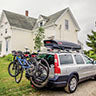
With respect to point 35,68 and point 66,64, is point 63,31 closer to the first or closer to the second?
point 66,64

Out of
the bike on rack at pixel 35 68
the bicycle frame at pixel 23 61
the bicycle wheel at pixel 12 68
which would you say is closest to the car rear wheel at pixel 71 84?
the bike on rack at pixel 35 68

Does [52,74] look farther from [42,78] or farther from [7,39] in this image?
[7,39]

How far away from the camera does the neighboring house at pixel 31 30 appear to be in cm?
1706

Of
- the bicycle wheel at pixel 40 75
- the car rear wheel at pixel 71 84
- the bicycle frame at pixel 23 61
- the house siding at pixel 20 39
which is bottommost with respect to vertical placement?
the car rear wheel at pixel 71 84

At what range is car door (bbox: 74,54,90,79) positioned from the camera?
16.5 ft

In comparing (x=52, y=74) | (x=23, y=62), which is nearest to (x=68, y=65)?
(x=52, y=74)

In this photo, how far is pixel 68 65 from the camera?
452 centimetres

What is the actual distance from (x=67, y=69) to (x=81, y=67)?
3.72 ft

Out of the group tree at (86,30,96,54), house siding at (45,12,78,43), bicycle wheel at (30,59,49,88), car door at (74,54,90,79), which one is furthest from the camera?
tree at (86,30,96,54)

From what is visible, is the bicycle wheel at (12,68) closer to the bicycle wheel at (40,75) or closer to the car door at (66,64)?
the bicycle wheel at (40,75)

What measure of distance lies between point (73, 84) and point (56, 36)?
1237 cm

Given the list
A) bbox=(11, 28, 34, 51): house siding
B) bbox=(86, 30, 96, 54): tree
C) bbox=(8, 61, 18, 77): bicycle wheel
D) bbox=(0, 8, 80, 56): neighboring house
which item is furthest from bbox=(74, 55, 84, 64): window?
bbox=(86, 30, 96, 54): tree

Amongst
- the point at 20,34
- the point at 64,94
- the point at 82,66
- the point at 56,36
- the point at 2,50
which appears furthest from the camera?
the point at 2,50

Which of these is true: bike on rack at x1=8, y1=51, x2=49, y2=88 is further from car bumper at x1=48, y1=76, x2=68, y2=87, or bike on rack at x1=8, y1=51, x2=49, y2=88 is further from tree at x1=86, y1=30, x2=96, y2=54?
tree at x1=86, y1=30, x2=96, y2=54
